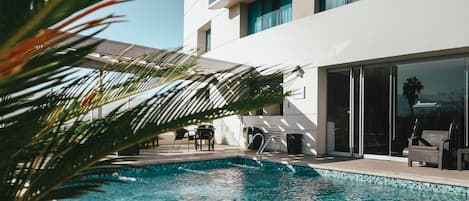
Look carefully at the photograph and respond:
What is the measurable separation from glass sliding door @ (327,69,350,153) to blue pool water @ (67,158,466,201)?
2.15m

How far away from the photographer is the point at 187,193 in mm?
6875

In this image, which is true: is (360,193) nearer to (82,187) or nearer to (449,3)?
(449,3)

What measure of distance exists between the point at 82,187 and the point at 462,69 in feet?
29.4

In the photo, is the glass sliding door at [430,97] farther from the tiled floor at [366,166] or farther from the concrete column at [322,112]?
the concrete column at [322,112]

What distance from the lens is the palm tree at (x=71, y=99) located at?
96 cm

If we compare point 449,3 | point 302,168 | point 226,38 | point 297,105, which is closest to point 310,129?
point 297,105

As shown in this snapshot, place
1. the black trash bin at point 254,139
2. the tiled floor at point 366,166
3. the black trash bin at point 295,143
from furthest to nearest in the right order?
the black trash bin at point 254,139 < the black trash bin at point 295,143 < the tiled floor at point 366,166

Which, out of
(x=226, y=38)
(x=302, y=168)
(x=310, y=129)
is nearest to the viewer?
(x=302, y=168)

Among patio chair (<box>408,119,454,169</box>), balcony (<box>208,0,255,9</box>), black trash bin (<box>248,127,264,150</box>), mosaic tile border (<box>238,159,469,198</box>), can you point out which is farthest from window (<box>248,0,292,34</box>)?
patio chair (<box>408,119,454,169</box>)

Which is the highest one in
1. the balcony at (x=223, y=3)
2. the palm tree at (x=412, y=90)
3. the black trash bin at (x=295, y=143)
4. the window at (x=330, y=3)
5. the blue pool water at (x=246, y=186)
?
the balcony at (x=223, y=3)

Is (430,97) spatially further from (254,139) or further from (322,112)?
(254,139)

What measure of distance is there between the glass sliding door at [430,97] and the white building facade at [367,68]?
0.02m

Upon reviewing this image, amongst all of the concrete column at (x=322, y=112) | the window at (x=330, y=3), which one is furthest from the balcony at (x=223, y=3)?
the concrete column at (x=322, y=112)

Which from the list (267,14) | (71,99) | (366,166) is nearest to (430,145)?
(366,166)
